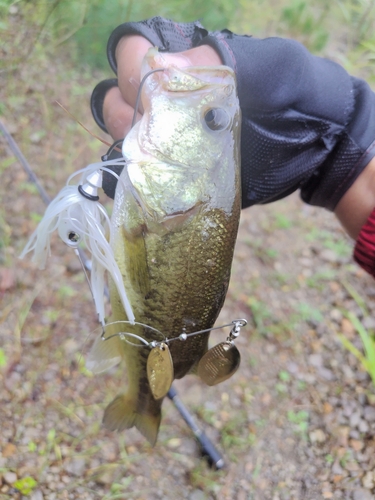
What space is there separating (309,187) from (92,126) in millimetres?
2451

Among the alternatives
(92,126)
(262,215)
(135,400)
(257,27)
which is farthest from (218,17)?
(135,400)

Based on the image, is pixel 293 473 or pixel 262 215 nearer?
pixel 293 473

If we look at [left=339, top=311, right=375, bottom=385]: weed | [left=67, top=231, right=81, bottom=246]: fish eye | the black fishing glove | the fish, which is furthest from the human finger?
[left=339, top=311, right=375, bottom=385]: weed

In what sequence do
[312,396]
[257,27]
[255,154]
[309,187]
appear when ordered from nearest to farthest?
1. [255,154]
2. [309,187]
3. [312,396]
4. [257,27]

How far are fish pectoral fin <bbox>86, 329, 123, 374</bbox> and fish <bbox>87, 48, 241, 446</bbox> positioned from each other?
0.21 m

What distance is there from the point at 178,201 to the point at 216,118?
1.00ft

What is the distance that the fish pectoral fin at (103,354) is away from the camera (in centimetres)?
157

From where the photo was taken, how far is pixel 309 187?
2068mm

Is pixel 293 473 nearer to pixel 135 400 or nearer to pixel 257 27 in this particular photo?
pixel 135 400

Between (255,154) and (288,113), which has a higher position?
(288,113)

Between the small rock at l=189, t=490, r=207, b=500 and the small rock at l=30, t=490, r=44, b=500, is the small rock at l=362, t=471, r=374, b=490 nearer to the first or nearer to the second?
the small rock at l=189, t=490, r=207, b=500

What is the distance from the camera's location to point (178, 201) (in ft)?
4.43

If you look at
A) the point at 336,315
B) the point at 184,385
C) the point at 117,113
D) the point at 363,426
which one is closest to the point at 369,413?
the point at 363,426

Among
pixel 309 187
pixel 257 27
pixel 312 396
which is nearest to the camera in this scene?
pixel 309 187
